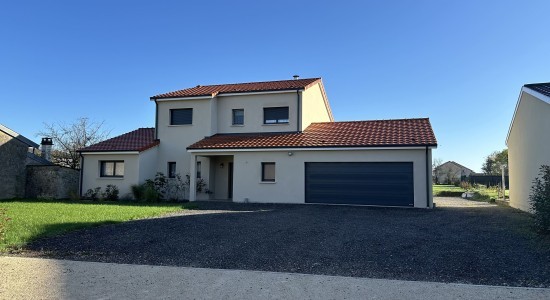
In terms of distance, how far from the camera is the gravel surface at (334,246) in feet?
22.0

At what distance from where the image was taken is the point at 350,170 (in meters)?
18.2

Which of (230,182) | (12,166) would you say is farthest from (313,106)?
(12,166)

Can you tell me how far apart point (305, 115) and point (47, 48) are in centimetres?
1334

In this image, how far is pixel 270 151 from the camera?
63.3 feet

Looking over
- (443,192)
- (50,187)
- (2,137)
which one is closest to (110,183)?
(50,187)

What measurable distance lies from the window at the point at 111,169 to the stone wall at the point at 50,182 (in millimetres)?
2040

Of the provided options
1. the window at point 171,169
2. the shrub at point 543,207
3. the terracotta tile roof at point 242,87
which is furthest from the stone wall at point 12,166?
the shrub at point 543,207

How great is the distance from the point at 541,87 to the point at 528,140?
2.72 m

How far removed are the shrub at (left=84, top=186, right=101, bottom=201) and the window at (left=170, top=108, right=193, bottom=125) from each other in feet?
18.6

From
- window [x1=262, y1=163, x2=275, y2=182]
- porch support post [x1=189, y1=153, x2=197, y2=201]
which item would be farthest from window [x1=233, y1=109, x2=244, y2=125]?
window [x1=262, y1=163, x2=275, y2=182]

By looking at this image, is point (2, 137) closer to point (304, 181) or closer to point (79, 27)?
point (79, 27)

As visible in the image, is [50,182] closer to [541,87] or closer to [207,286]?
[207,286]

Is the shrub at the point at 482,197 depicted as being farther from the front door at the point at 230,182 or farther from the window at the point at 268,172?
the front door at the point at 230,182

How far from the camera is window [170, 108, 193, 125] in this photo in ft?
74.9
